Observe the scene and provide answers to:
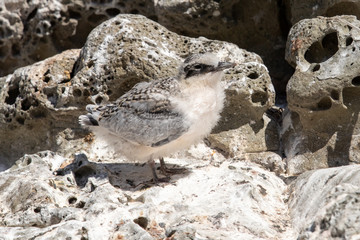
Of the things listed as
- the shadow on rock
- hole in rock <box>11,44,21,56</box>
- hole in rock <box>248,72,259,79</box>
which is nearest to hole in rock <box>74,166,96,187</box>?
Result: the shadow on rock

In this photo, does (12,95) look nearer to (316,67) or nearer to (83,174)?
(83,174)

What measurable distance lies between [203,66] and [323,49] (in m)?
1.59

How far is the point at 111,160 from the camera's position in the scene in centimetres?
727

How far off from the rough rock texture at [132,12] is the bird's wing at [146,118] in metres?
2.33

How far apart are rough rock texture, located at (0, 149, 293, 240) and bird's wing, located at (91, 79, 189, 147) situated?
51 centimetres

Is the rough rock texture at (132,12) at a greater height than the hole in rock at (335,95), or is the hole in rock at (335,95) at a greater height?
the rough rock texture at (132,12)

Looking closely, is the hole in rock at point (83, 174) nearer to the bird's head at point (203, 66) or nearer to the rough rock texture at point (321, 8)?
the bird's head at point (203, 66)

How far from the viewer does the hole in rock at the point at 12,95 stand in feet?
26.0

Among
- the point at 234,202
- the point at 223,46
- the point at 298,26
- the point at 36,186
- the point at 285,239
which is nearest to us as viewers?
the point at 285,239

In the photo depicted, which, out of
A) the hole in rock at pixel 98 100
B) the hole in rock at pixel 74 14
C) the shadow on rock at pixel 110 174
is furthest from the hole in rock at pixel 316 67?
the hole in rock at pixel 74 14

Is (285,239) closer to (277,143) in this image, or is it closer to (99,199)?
(99,199)

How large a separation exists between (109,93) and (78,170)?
47.2 inches

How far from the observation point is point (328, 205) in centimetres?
425

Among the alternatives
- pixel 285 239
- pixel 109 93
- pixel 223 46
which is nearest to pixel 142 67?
pixel 109 93
